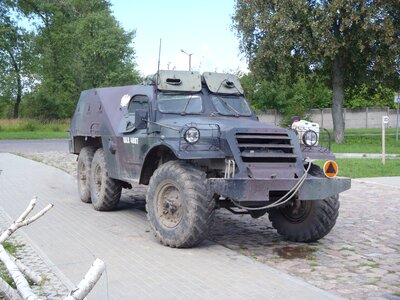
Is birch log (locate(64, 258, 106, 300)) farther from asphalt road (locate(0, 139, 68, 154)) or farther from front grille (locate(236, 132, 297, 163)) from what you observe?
asphalt road (locate(0, 139, 68, 154))

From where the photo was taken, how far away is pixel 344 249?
23.9ft

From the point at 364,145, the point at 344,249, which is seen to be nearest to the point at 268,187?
the point at 344,249

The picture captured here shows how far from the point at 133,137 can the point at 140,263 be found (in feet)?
8.03

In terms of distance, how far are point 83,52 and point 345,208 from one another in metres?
50.3

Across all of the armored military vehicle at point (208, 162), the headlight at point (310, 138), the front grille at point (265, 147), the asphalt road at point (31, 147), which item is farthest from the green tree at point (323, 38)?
the front grille at point (265, 147)

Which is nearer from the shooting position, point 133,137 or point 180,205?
point 180,205

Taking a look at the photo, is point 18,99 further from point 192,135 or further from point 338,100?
point 192,135

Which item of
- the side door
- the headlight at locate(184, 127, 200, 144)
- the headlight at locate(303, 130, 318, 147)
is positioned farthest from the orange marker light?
the side door

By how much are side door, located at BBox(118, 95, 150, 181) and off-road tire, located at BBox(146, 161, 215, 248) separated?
889 millimetres

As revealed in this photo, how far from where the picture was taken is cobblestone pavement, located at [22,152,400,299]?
19.0ft

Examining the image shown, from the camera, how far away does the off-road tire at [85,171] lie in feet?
34.6

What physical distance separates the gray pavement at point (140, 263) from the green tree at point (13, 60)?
97.1 feet

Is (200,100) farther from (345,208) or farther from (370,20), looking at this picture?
(370,20)

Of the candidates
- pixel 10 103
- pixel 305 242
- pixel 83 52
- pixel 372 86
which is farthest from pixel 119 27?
pixel 305 242
